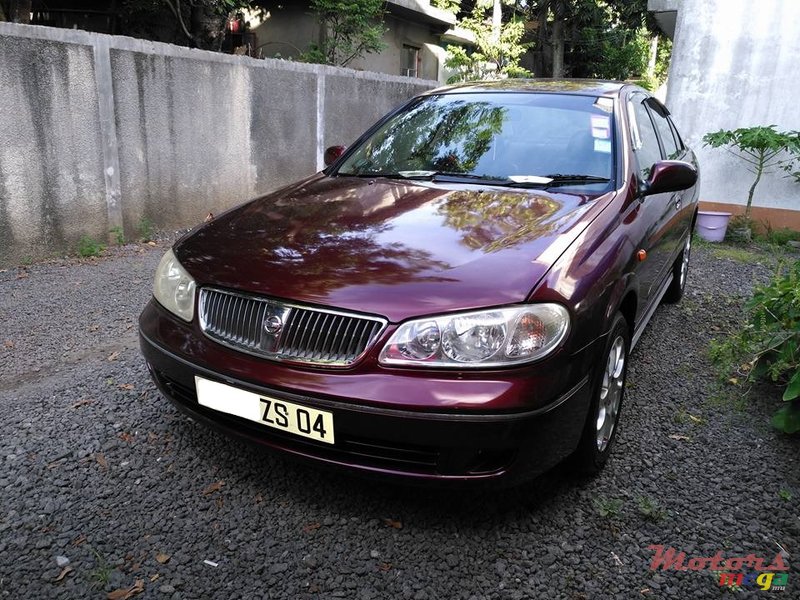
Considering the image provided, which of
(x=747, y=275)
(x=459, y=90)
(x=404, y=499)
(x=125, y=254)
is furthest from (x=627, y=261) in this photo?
(x=125, y=254)

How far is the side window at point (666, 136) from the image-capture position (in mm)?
4199

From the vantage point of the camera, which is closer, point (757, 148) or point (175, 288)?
point (175, 288)

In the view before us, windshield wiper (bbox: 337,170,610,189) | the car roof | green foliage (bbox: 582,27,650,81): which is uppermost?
green foliage (bbox: 582,27,650,81)

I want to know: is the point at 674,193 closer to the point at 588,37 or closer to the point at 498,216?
the point at 498,216

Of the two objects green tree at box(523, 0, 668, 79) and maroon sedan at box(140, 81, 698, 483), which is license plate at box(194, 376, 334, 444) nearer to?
maroon sedan at box(140, 81, 698, 483)

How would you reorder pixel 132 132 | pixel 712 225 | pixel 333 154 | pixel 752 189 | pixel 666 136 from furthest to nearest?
pixel 712 225 → pixel 752 189 → pixel 132 132 → pixel 666 136 → pixel 333 154

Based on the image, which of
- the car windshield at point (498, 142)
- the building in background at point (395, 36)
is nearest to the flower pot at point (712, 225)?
the car windshield at point (498, 142)

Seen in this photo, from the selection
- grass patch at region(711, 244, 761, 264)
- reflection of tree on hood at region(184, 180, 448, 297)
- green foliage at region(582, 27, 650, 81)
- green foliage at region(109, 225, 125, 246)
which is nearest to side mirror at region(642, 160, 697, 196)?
reflection of tree on hood at region(184, 180, 448, 297)

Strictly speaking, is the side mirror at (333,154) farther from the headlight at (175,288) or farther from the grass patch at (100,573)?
the grass patch at (100,573)

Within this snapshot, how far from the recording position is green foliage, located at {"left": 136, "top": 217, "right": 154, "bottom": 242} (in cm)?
615

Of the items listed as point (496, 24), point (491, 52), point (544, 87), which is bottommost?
point (544, 87)

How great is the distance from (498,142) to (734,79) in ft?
18.4

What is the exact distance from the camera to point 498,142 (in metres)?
3.22

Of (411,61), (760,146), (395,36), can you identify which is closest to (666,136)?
(760,146)
